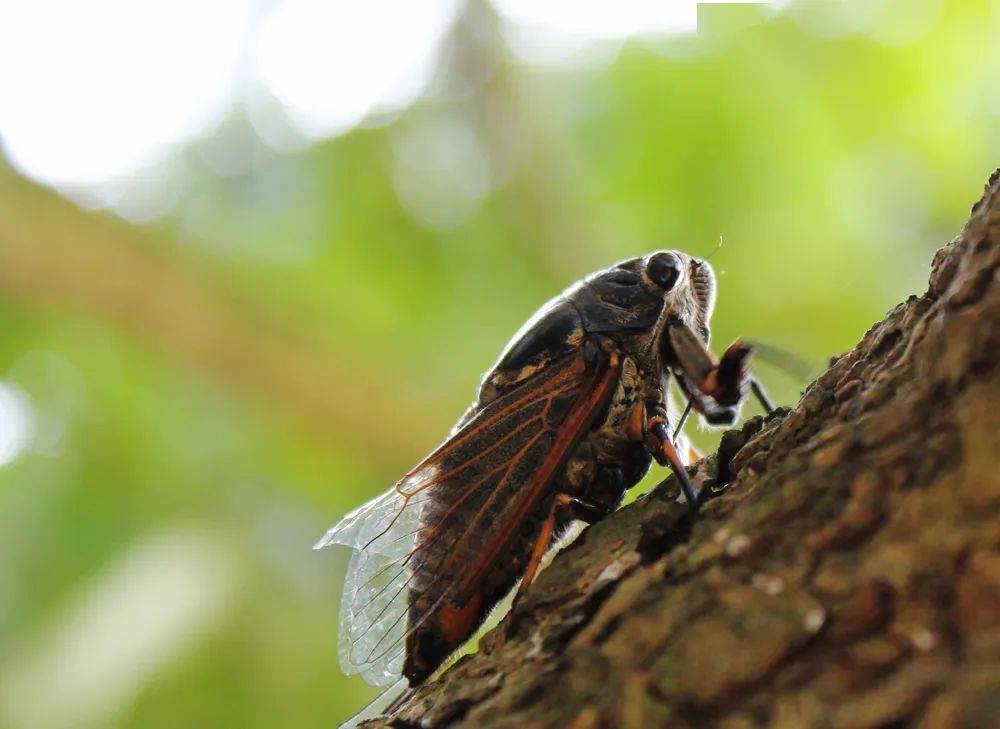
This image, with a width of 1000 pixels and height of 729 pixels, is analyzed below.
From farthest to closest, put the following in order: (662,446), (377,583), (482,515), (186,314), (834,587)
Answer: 1. (186,314)
2. (377,583)
3. (482,515)
4. (662,446)
5. (834,587)

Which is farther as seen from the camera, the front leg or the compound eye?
the compound eye

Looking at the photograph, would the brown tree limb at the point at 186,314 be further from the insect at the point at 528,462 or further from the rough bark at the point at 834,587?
the rough bark at the point at 834,587

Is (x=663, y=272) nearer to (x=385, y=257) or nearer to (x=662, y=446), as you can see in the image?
(x=662, y=446)

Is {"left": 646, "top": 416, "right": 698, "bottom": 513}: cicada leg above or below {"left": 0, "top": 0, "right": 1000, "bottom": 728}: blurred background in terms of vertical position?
below

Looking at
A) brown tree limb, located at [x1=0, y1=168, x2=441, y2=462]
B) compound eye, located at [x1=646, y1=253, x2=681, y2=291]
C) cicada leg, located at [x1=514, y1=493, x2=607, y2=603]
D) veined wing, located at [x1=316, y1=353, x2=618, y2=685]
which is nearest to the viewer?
cicada leg, located at [x1=514, y1=493, x2=607, y2=603]

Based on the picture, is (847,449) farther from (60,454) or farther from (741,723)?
(60,454)

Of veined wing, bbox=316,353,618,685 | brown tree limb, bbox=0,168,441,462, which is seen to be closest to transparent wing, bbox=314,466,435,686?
veined wing, bbox=316,353,618,685

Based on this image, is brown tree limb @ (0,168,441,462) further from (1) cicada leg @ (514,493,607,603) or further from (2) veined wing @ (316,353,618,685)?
(1) cicada leg @ (514,493,607,603)

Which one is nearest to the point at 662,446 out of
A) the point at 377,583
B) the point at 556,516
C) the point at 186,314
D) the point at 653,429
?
the point at 653,429
